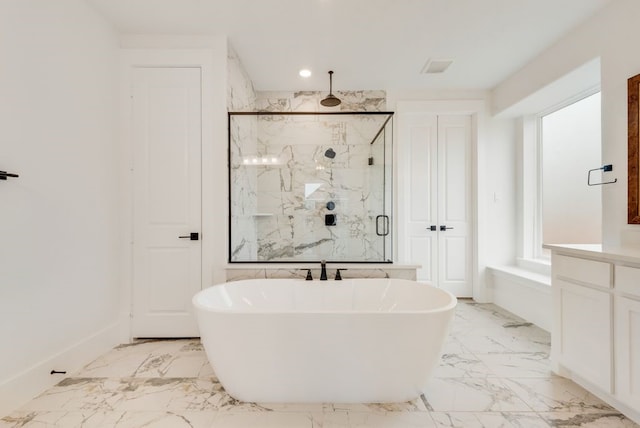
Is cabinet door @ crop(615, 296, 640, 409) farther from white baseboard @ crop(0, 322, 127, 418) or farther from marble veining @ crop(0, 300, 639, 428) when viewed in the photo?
white baseboard @ crop(0, 322, 127, 418)

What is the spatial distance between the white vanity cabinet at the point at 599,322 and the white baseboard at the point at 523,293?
36.8 inches

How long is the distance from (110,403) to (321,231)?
6.65ft

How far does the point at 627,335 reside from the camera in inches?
59.3

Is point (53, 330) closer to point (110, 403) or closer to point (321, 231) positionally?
point (110, 403)

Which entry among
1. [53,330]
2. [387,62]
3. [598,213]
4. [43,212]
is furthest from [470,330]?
[43,212]

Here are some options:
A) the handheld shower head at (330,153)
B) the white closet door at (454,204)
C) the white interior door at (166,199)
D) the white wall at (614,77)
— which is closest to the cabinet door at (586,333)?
the white wall at (614,77)

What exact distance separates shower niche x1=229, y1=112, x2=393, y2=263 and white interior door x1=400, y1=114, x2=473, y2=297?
2.72ft

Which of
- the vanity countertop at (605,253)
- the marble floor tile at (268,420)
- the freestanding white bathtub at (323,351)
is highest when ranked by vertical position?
the vanity countertop at (605,253)

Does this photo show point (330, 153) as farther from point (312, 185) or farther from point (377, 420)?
point (377, 420)

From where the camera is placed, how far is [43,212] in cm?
182

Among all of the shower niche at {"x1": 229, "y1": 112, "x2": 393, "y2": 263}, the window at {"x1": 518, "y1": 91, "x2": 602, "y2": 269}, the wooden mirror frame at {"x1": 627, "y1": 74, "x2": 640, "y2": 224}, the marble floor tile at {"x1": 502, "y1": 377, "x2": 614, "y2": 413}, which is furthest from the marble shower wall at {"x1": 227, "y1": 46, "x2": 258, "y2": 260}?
the window at {"x1": 518, "y1": 91, "x2": 602, "y2": 269}

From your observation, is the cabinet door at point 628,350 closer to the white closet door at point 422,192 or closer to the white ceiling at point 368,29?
the white ceiling at point 368,29

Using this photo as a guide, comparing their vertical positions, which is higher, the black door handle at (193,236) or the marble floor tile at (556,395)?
the black door handle at (193,236)

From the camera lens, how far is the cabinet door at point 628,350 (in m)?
1.46
